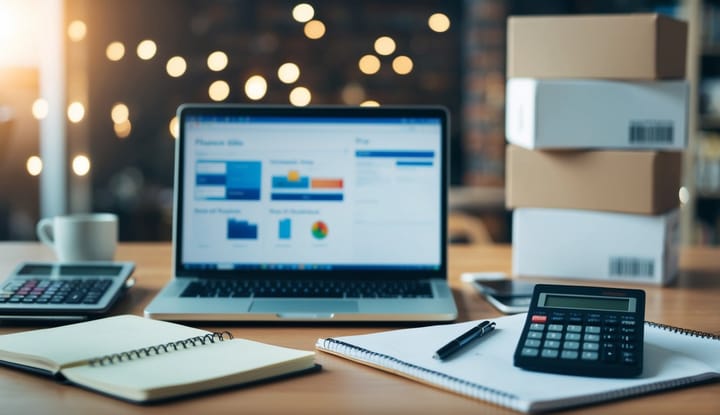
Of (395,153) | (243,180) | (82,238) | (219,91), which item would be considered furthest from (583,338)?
(219,91)

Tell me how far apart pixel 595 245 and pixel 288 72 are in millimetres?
3476

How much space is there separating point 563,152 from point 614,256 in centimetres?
18

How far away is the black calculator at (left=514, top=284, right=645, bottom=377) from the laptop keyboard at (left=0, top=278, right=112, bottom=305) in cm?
56

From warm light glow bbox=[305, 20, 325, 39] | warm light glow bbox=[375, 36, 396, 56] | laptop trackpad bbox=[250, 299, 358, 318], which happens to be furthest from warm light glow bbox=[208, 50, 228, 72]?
laptop trackpad bbox=[250, 299, 358, 318]

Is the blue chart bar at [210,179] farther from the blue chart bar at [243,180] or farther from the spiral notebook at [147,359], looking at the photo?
the spiral notebook at [147,359]

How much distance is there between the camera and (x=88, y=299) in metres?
1.17

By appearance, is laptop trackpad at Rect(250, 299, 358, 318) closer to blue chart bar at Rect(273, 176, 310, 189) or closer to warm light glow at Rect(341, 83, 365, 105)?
blue chart bar at Rect(273, 176, 310, 189)

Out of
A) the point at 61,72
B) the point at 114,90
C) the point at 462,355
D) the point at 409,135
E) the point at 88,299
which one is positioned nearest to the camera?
the point at 462,355

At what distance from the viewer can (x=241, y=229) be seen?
4.30 feet

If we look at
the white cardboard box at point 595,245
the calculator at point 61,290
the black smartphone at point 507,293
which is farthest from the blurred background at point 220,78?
the calculator at point 61,290

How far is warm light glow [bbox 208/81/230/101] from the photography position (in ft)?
14.9

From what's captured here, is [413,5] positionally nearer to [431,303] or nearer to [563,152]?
[563,152]

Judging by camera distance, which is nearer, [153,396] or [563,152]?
[153,396]

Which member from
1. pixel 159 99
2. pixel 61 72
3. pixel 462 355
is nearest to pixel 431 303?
pixel 462 355
